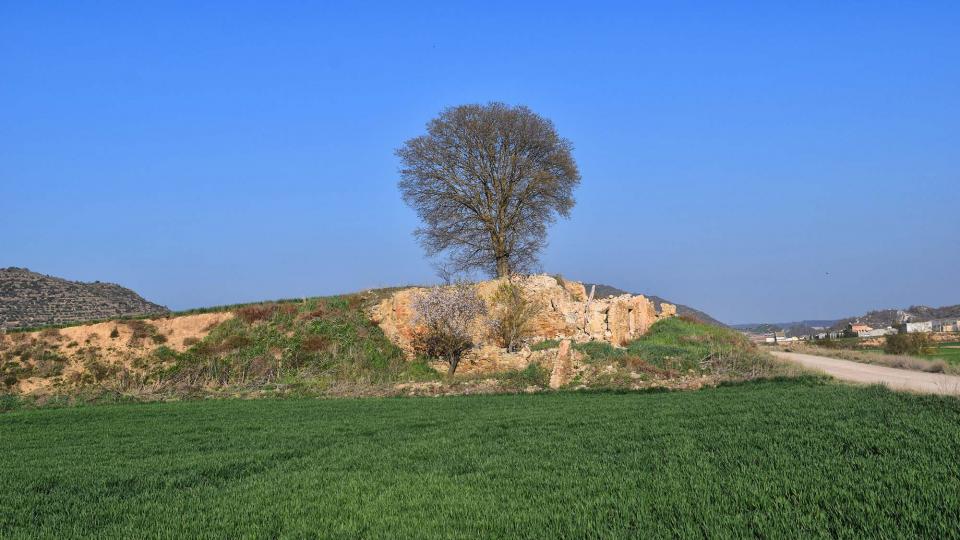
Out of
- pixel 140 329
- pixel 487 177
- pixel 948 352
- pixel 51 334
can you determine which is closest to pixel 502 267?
pixel 487 177

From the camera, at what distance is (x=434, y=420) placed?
48.8 feet

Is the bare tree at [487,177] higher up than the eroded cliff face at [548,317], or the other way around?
the bare tree at [487,177]

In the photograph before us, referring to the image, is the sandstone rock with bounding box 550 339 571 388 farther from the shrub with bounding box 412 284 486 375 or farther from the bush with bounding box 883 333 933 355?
the bush with bounding box 883 333 933 355

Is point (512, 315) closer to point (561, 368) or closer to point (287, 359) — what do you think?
point (561, 368)

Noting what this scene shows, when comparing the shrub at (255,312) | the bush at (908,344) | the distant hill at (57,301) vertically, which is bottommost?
the bush at (908,344)

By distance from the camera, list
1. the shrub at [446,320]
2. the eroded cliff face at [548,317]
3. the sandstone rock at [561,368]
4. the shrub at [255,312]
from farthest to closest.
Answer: the shrub at [255,312]
the eroded cliff face at [548,317]
the shrub at [446,320]
the sandstone rock at [561,368]

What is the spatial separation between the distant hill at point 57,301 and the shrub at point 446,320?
56.2 feet

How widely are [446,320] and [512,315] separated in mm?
3583

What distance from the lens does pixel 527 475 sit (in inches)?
329

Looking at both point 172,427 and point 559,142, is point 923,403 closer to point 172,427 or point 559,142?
point 172,427

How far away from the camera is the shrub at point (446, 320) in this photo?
95.3ft

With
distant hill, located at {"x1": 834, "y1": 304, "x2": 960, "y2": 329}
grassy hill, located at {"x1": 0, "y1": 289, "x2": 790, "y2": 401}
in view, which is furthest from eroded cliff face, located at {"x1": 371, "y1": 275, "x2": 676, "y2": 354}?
distant hill, located at {"x1": 834, "y1": 304, "x2": 960, "y2": 329}

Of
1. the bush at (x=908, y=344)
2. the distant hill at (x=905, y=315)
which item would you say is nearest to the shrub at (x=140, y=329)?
the bush at (x=908, y=344)

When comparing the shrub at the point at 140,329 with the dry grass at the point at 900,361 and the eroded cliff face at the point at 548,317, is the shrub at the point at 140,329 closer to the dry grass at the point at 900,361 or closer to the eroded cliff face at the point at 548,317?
the eroded cliff face at the point at 548,317
